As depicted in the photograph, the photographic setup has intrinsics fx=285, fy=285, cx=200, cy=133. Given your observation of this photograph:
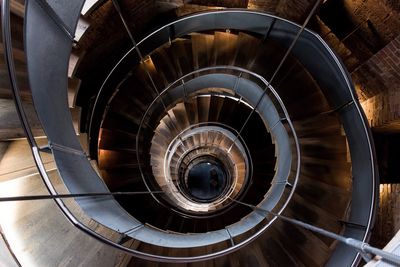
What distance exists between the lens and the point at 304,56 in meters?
5.21

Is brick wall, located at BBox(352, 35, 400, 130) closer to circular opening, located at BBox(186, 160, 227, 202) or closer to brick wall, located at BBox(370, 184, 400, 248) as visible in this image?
brick wall, located at BBox(370, 184, 400, 248)

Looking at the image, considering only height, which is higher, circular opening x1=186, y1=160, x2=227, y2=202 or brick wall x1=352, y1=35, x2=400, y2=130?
brick wall x1=352, y1=35, x2=400, y2=130

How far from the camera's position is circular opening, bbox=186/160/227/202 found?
12875mm

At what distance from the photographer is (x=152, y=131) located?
6.94 metres

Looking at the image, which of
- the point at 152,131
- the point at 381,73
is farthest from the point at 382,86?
the point at 152,131

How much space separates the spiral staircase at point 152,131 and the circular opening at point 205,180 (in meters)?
4.89

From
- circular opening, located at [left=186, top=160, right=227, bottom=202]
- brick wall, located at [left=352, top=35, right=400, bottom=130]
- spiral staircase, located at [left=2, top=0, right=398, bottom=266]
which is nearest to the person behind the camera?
spiral staircase, located at [left=2, top=0, right=398, bottom=266]

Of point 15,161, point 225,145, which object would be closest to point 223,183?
point 225,145

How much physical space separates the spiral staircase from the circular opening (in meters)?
4.89

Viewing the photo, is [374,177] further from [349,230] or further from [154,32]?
[154,32]

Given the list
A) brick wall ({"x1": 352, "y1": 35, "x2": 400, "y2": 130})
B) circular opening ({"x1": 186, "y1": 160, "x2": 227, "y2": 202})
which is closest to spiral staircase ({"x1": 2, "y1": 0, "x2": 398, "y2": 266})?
brick wall ({"x1": 352, "y1": 35, "x2": 400, "y2": 130})

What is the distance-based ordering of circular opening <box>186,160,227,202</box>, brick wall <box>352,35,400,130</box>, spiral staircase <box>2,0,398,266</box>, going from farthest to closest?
1. circular opening <box>186,160,227,202</box>
2. brick wall <box>352,35,400,130</box>
3. spiral staircase <box>2,0,398,266</box>

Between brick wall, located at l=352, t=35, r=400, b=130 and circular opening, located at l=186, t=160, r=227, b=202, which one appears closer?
brick wall, located at l=352, t=35, r=400, b=130

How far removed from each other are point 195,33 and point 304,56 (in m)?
2.30
